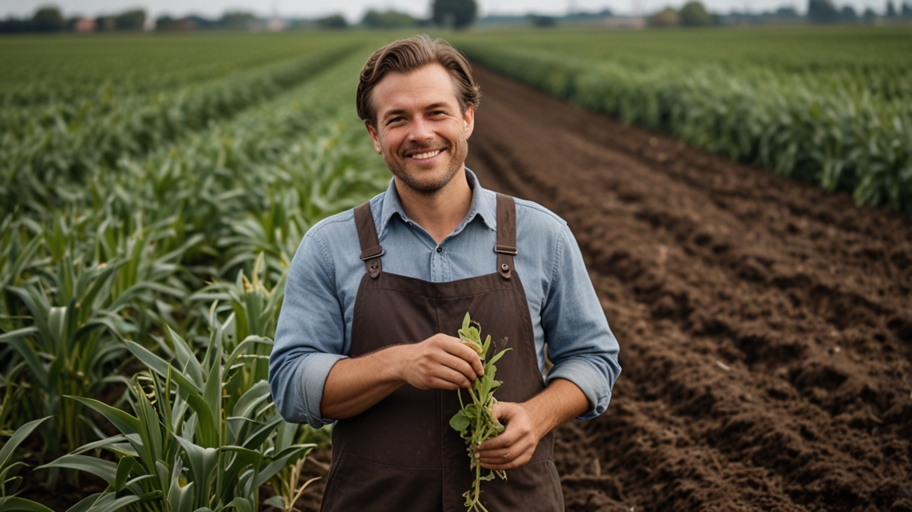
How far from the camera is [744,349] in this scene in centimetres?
402

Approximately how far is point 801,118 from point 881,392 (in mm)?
6174

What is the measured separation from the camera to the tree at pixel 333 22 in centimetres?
12300

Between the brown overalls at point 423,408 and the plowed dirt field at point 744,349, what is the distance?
1.32 metres

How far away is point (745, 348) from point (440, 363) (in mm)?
3175

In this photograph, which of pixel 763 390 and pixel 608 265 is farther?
pixel 608 265

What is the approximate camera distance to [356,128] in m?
8.99

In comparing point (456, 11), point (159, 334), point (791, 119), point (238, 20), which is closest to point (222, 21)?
point (238, 20)

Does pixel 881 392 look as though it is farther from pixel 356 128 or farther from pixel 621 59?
pixel 621 59

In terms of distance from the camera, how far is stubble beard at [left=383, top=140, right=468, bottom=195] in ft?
5.46

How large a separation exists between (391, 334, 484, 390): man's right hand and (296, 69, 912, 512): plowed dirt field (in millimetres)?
1599

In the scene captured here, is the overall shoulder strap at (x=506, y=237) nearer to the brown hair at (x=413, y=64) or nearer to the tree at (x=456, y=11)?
the brown hair at (x=413, y=64)

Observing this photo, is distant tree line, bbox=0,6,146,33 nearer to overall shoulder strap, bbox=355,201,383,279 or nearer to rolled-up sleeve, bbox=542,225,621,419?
overall shoulder strap, bbox=355,201,383,279

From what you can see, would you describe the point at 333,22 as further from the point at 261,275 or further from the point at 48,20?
the point at 261,275

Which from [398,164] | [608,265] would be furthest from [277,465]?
[608,265]
